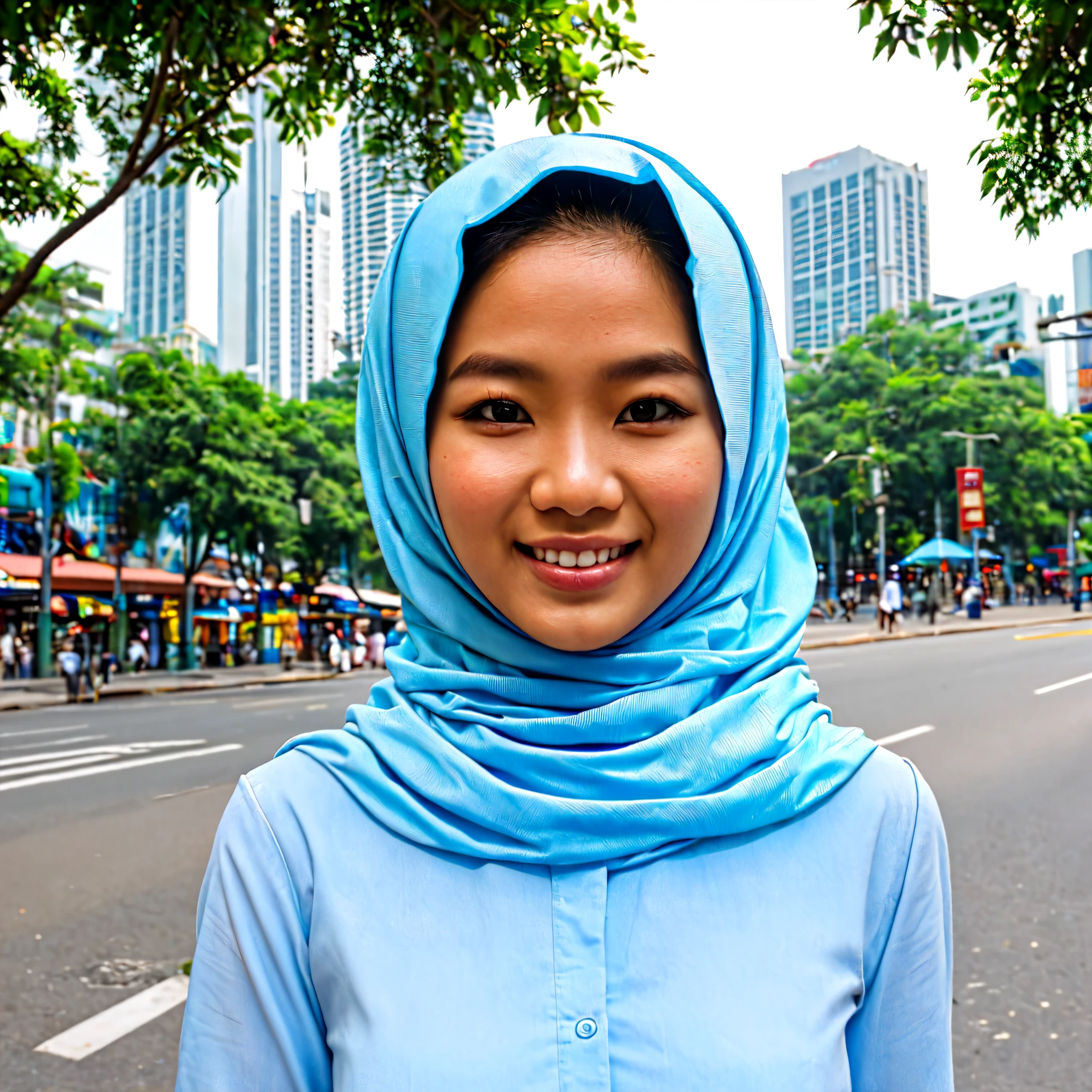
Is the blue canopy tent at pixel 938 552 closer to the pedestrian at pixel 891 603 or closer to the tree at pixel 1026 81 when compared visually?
the pedestrian at pixel 891 603

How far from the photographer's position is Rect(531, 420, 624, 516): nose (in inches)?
37.2

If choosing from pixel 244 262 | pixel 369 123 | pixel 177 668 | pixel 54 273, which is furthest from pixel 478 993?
pixel 244 262

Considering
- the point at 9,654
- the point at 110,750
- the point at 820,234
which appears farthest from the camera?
the point at 820,234

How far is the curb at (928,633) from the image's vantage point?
2230 centimetres

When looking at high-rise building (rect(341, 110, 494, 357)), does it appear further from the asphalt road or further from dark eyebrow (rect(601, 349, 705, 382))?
the asphalt road

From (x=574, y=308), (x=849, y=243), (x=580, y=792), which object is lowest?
(x=580, y=792)

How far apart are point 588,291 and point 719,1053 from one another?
2.45 feet

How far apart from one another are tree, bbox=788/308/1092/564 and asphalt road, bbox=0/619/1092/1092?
938 inches

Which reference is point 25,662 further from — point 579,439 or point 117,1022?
point 579,439

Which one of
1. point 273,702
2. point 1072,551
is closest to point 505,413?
point 273,702

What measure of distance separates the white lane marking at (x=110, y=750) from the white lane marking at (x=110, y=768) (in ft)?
1.39

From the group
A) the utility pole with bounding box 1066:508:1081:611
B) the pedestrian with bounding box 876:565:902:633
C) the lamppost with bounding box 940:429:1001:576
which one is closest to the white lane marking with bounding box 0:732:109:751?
the pedestrian with bounding box 876:565:902:633

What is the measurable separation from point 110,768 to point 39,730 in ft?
13.8

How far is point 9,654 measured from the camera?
21.2 m
